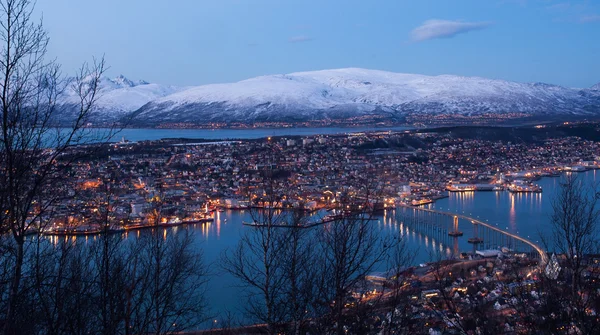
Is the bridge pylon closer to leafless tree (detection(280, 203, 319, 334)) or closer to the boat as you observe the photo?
the boat

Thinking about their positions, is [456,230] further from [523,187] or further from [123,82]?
[123,82]

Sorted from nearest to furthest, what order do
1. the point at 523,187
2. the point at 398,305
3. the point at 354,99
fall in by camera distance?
the point at 398,305 → the point at 523,187 → the point at 354,99


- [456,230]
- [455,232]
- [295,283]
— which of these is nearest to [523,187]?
[456,230]

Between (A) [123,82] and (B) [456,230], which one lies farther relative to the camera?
(A) [123,82]

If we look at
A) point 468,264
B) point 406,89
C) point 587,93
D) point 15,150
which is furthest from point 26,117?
point 587,93

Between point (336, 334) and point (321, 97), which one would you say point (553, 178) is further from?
point (321, 97)

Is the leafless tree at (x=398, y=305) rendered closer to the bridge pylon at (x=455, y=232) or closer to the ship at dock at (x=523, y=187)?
the bridge pylon at (x=455, y=232)

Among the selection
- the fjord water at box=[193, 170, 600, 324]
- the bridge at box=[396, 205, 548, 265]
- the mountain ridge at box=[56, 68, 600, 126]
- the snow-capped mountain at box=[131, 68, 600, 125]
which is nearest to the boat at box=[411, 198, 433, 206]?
the fjord water at box=[193, 170, 600, 324]
